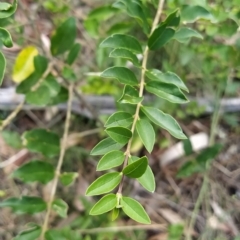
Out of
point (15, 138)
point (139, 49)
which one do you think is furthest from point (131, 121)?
point (15, 138)

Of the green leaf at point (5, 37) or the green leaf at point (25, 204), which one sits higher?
the green leaf at point (5, 37)

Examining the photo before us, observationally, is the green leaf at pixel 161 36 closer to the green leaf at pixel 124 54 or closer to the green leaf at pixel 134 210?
the green leaf at pixel 124 54

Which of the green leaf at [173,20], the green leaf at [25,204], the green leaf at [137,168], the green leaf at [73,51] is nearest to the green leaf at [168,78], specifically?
the green leaf at [173,20]

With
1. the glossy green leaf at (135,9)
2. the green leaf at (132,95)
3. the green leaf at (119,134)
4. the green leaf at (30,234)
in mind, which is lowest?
the green leaf at (30,234)

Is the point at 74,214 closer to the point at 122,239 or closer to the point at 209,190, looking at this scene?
the point at 122,239

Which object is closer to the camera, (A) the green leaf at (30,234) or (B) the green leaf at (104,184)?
(B) the green leaf at (104,184)

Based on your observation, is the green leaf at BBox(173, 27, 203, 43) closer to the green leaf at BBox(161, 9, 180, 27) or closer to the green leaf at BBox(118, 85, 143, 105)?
the green leaf at BBox(161, 9, 180, 27)

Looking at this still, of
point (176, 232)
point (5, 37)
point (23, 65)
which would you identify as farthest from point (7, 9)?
point (176, 232)

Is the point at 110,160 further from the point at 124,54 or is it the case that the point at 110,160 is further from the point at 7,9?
the point at 7,9
